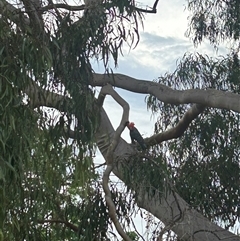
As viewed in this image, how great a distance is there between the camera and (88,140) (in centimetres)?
339

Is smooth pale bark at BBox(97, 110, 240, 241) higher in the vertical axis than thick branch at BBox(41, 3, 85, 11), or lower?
lower

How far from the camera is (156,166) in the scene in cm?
394

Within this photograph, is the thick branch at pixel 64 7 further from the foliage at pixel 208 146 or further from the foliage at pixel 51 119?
A: the foliage at pixel 208 146

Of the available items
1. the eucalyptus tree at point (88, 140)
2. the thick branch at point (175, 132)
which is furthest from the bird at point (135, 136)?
the thick branch at point (175, 132)

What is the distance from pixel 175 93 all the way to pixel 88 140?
140cm

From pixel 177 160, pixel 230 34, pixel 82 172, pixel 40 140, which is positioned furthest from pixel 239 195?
pixel 40 140

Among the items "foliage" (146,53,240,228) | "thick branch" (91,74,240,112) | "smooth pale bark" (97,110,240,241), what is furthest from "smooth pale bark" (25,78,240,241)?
"foliage" (146,53,240,228)

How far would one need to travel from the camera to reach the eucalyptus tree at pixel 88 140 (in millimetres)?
2693

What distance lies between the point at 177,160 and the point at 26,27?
116 inches

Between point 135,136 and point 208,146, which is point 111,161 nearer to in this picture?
point 135,136

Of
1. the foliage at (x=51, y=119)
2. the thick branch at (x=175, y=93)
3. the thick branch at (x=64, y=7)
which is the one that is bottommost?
the foliage at (x=51, y=119)

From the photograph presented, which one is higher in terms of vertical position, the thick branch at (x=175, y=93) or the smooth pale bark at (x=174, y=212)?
the thick branch at (x=175, y=93)

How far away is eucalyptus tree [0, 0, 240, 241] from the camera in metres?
2.69

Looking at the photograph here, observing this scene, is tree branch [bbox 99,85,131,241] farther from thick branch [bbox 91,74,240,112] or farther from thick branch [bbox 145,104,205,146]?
thick branch [bbox 145,104,205,146]
